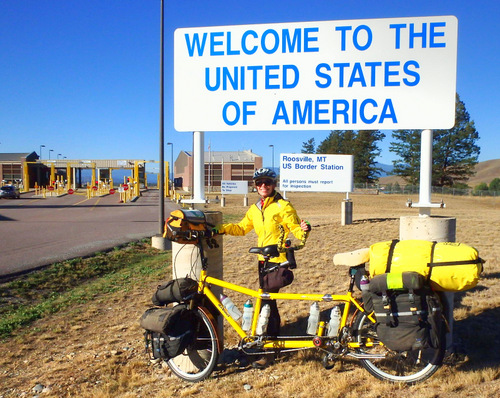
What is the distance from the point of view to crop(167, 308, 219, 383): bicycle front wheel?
3637mm

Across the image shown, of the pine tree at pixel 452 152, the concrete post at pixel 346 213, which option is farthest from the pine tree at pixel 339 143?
the concrete post at pixel 346 213

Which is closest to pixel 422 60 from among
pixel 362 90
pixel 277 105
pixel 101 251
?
pixel 362 90

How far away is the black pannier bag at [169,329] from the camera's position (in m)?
3.50

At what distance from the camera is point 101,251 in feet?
35.7

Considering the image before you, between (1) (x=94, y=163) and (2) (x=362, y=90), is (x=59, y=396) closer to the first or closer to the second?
(2) (x=362, y=90)

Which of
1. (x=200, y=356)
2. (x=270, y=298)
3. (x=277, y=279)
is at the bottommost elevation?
(x=200, y=356)

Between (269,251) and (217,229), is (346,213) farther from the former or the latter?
(269,251)

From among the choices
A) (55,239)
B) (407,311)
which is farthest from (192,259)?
(55,239)

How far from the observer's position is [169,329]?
3.50 metres

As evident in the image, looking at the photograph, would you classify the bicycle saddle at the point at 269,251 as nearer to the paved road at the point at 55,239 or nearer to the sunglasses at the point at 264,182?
the sunglasses at the point at 264,182

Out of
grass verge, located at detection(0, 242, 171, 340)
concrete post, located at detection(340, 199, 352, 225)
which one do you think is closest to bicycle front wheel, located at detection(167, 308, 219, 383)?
grass verge, located at detection(0, 242, 171, 340)

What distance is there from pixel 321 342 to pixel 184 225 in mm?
1454

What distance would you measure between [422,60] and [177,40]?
2.31 meters

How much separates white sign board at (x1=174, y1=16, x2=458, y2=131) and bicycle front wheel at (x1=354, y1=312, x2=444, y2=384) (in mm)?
1835
